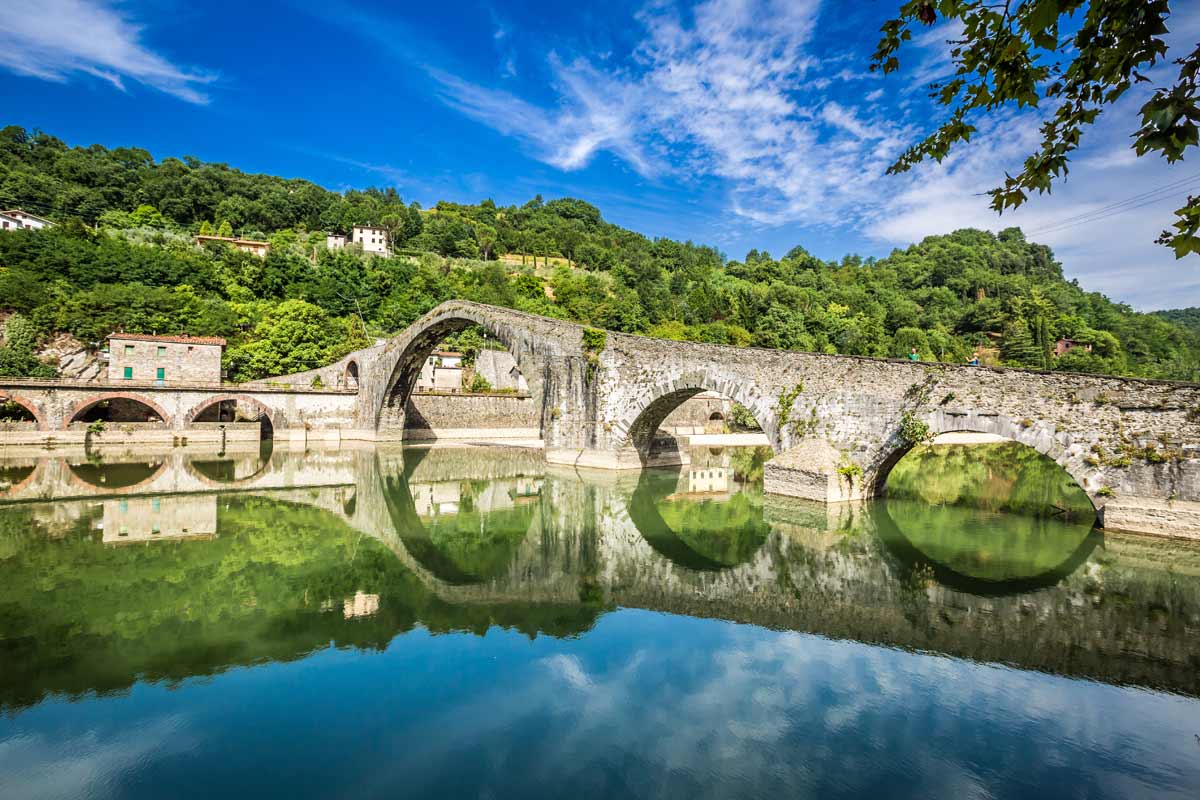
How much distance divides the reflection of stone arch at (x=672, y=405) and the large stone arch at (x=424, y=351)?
14.1ft

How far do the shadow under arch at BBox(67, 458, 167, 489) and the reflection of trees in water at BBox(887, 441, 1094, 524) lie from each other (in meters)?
22.5

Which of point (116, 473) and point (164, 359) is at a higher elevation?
point (164, 359)

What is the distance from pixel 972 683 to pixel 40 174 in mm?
91997

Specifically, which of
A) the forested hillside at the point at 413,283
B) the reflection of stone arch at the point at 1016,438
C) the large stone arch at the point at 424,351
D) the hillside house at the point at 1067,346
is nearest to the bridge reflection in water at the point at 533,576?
the reflection of stone arch at the point at 1016,438

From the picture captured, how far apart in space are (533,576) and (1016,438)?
11045mm

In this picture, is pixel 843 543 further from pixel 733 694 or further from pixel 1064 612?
pixel 733 694

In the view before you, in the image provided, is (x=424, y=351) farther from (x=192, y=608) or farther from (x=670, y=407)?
(x=192, y=608)

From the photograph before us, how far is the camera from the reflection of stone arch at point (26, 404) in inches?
1043

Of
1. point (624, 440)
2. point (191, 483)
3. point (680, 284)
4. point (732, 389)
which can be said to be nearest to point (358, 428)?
point (191, 483)

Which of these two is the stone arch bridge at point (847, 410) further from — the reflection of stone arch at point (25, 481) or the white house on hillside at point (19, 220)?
the white house on hillside at point (19, 220)

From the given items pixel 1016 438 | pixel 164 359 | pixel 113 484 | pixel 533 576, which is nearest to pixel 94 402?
pixel 164 359

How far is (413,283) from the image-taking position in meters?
62.2

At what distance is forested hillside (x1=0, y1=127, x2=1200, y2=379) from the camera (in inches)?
1692

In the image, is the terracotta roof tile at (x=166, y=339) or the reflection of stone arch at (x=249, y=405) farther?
the terracotta roof tile at (x=166, y=339)
